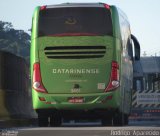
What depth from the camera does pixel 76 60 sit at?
2377 cm

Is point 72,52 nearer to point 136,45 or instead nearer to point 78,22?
point 78,22

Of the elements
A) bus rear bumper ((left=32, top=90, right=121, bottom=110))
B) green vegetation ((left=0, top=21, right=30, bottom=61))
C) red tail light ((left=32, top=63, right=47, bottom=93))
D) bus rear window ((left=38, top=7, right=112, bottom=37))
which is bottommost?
green vegetation ((left=0, top=21, right=30, bottom=61))

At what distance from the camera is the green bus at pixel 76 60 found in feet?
77.5

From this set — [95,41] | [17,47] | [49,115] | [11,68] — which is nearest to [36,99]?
[49,115]

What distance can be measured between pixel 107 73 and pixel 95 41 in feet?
3.30

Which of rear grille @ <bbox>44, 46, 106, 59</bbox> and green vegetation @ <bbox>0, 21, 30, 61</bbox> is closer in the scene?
rear grille @ <bbox>44, 46, 106, 59</bbox>

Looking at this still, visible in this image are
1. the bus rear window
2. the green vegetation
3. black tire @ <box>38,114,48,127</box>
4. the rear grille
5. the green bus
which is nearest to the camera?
the green bus

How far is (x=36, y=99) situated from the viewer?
23859 millimetres

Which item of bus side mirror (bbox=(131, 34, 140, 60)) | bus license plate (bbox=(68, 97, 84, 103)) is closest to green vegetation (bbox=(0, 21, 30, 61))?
bus side mirror (bbox=(131, 34, 140, 60))

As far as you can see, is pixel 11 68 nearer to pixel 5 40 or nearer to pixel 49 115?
pixel 49 115

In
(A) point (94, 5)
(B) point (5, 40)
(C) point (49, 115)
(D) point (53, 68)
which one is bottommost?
(B) point (5, 40)

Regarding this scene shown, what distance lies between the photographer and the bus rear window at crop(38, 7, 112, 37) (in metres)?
23.9

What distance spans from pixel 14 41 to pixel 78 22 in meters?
147

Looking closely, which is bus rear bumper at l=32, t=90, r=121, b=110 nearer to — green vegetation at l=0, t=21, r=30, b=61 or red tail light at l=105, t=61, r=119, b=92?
red tail light at l=105, t=61, r=119, b=92
